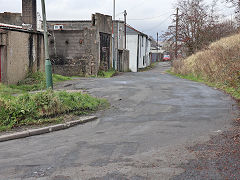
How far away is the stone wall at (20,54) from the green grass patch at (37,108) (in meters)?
6.87

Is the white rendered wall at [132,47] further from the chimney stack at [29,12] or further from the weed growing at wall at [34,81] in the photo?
the weed growing at wall at [34,81]

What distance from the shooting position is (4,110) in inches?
341

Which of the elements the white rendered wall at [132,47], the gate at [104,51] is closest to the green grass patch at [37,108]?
the gate at [104,51]

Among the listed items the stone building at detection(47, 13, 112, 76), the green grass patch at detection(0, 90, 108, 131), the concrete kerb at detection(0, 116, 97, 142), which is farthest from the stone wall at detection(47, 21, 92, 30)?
the concrete kerb at detection(0, 116, 97, 142)

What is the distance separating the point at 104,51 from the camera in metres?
30.9

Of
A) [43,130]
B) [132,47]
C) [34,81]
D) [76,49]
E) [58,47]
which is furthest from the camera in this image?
[132,47]

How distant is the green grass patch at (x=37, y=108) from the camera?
28.1 ft

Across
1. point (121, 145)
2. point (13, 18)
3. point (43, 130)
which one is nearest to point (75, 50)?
point (13, 18)

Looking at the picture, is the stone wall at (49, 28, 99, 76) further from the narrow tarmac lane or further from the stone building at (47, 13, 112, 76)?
the narrow tarmac lane

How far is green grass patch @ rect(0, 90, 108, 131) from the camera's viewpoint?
8562 millimetres

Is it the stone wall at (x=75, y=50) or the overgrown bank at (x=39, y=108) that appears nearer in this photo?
the overgrown bank at (x=39, y=108)

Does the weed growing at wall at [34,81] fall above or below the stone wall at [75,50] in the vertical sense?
below

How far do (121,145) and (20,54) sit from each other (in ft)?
42.0

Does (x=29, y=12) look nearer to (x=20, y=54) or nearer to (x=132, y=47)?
(x=20, y=54)
